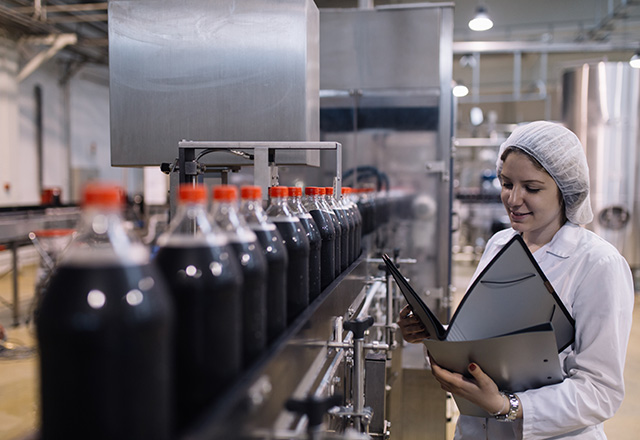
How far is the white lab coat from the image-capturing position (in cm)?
134

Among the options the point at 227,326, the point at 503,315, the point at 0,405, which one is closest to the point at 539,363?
the point at 503,315

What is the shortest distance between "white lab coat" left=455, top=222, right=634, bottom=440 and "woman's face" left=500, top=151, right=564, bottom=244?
15 cm

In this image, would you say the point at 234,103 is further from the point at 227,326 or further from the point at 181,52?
the point at 227,326

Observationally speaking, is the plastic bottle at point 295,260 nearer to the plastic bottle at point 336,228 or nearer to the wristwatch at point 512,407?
the plastic bottle at point 336,228

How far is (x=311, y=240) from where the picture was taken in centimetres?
123

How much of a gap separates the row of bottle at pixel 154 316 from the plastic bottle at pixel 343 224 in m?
0.61

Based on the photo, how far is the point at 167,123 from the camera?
2.03 meters

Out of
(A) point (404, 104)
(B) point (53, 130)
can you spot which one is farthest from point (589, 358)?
(B) point (53, 130)

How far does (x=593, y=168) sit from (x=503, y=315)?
6.34 m

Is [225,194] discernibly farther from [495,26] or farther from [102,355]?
[495,26]

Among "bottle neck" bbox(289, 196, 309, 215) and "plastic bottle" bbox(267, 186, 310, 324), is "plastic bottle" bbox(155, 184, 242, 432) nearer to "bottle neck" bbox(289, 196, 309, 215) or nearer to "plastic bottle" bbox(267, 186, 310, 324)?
"plastic bottle" bbox(267, 186, 310, 324)

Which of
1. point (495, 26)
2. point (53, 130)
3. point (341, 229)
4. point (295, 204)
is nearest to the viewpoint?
point (295, 204)

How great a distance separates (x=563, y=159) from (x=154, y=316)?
1272 mm

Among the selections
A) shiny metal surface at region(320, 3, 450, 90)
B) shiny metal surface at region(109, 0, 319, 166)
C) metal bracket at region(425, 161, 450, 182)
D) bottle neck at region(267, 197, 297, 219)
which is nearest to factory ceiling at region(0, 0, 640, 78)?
shiny metal surface at region(320, 3, 450, 90)
